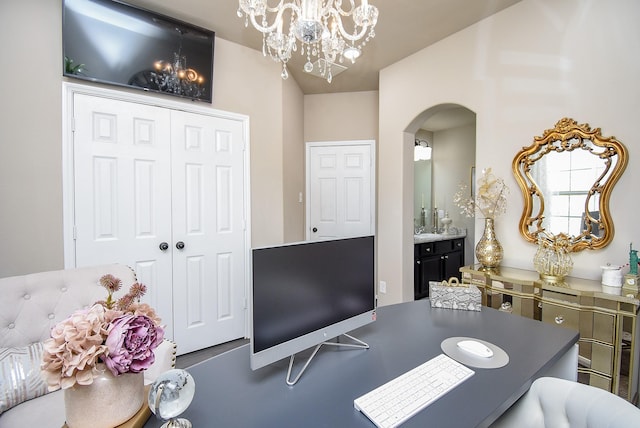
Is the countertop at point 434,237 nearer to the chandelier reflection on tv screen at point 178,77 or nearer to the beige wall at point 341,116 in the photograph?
the beige wall at point 341,116

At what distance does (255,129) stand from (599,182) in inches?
108

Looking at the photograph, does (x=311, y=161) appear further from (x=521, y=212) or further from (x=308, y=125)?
(x=521, y=212)

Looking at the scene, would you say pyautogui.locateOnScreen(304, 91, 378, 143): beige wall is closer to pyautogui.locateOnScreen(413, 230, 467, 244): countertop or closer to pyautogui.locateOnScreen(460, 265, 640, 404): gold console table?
pyautogui.locateOnScreen(413, 230, 467, 244): countertop

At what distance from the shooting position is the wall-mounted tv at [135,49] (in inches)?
79.0

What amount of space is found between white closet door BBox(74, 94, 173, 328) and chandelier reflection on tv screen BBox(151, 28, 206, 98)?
211mm

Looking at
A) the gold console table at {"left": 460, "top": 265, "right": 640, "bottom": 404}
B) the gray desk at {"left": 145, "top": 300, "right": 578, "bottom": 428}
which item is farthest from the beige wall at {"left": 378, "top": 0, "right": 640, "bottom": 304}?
the gray desk at {"left": 145, "top": 300, "right": 578, "bottom": 428}

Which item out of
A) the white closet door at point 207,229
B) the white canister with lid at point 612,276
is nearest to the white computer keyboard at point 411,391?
the white canister with lid at point 612,276

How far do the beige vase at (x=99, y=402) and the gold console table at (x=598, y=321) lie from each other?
2173mm

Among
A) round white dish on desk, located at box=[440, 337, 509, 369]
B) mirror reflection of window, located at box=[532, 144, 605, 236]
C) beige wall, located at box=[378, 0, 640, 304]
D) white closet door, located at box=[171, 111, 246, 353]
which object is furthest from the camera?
white closet door, located at box=[171, 111, 246, 353]

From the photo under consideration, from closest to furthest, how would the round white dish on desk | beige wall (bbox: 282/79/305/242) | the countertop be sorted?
the round white dish on desk → beige wall (bbox: 282/79/305/242) → the countertop

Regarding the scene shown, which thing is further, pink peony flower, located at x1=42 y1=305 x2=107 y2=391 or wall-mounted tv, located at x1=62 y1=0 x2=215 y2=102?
wall-mounted tv, located at x1=62 y1=0 x2=215 y2=102

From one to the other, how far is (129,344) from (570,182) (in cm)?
260

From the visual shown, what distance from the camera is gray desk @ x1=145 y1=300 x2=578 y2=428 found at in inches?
29.7

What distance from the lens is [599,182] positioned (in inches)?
74.2
